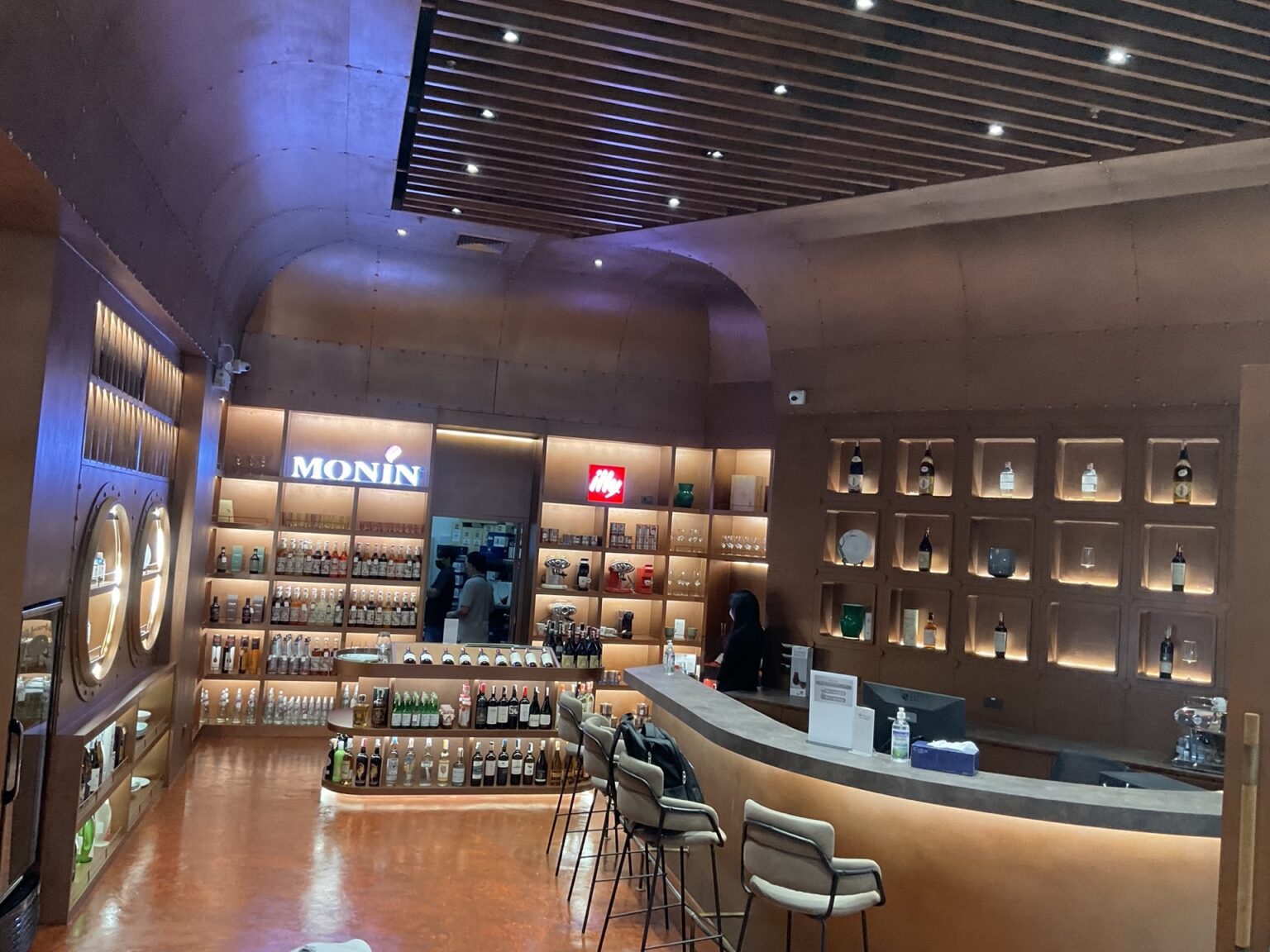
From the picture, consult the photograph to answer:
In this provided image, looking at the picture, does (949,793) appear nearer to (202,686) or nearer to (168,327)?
(168,327)

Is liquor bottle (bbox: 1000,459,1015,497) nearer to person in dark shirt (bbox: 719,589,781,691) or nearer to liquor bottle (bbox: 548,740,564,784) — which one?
person in dark shirt (bbox: 719,589,781,691)

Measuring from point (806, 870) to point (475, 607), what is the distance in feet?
20.5

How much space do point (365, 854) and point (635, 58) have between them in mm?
4657

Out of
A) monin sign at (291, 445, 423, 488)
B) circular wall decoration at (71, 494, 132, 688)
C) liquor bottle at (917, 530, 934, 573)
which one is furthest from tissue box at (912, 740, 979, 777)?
monin sign at (291, 445, 423, 488)

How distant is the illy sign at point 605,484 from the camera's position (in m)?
9.44

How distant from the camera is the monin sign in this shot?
8.84m

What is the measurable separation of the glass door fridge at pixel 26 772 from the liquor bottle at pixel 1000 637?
235 inches

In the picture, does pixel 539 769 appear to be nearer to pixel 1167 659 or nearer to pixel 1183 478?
pixel 1167 659

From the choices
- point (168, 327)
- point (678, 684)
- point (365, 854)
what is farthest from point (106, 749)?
point (678, 684)

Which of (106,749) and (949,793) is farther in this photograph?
(106,749)

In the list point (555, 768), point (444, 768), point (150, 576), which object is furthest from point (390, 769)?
point (150, 576)

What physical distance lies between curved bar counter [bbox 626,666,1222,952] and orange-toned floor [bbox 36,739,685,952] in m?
1.43

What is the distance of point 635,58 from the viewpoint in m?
4.36

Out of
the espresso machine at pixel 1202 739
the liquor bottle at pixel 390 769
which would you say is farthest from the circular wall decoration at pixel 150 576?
the espresso machine at pixel 1202 739
